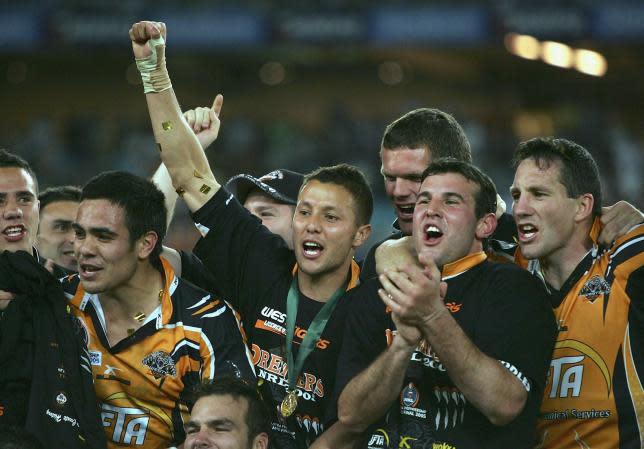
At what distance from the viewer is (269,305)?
4520 mm

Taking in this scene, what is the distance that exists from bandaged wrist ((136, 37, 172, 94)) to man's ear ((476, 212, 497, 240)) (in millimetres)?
1545

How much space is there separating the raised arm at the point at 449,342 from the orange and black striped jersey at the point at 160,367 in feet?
3.61

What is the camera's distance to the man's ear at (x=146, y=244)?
14.9 feet

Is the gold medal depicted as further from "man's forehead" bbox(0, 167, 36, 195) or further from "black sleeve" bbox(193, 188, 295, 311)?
"man's forehead" bbox(0, 167, 36, 195)

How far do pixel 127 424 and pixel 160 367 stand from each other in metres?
0.29

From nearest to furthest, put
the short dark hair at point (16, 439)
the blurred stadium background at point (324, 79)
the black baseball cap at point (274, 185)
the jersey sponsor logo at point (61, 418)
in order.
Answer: the short dark hair at point (16, 439) < the jersey sponsor logo at point (61, 418) < the black baseball cap at point (274, 185) < the blurred stadium background at point (324, 79)

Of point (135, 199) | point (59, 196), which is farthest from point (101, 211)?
point (59, 196)

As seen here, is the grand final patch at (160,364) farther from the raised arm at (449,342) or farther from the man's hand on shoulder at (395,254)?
the raised arm at (449,342)

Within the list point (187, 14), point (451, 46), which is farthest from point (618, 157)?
point (187, 14)

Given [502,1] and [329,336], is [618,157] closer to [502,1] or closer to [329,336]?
[502,1]

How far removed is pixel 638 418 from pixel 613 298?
0.49 m

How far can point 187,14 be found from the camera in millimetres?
15133

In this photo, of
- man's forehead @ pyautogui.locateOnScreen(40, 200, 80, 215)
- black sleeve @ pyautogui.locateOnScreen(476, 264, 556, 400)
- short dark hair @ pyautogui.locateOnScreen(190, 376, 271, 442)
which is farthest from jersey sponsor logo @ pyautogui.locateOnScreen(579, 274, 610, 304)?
man's forehead @ pyautogui.locateOnScreen(40, 200, 80, 215)

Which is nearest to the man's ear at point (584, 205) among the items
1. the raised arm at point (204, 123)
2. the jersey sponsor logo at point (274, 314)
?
the jersey sponsor logo at point (274, 314)
